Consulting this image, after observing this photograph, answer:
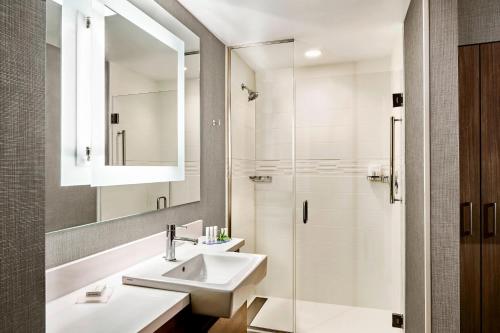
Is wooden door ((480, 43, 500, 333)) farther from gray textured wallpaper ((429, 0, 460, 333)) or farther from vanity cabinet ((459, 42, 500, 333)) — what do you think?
gray textured wallpaper ((429, 0, 460, 333))

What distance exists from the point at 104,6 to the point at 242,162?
1582 mm

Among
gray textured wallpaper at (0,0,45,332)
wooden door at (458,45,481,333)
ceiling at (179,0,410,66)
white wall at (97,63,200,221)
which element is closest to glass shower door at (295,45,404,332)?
ceiling at (179,0,410,66)

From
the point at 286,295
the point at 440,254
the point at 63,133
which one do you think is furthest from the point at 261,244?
the point at 63,133

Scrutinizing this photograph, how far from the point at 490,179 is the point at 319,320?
70.8 inches

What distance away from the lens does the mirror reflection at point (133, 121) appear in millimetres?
1221

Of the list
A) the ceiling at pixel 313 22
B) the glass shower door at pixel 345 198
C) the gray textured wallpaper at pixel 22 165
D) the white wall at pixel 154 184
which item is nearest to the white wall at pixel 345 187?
the glass shower door at pixel 345 198

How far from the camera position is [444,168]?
1.59 metres

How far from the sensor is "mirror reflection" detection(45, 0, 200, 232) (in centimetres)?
122

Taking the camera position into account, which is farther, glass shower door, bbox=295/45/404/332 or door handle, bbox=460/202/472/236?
glass shower door, bbox=295/45/404/332

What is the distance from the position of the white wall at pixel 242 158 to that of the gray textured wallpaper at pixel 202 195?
0.33ft

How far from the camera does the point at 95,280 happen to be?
1.37 metres

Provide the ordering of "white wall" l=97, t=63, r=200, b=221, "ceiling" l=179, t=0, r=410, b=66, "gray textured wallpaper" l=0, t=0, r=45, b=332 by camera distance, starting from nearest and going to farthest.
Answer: "gray textured wallpaper" l=0, t=0, r=45, b=332 < "white wall" l=97, t=63, r=200, b=221 < "ceiling" l=179, t=0, r=410, b=66

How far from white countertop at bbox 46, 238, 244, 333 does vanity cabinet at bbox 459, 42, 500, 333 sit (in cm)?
158

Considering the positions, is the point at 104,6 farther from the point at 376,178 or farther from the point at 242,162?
the point at 376,178
